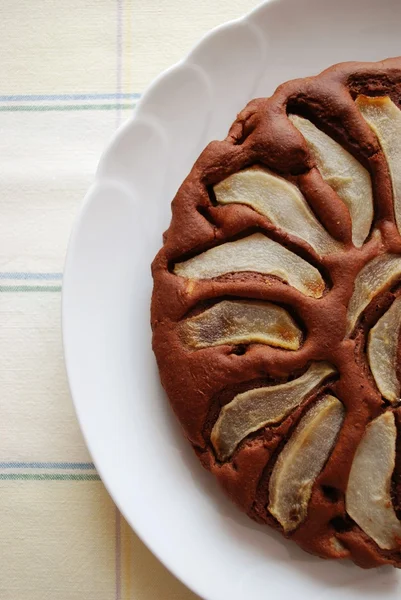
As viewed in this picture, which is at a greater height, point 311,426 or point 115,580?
point 311,426

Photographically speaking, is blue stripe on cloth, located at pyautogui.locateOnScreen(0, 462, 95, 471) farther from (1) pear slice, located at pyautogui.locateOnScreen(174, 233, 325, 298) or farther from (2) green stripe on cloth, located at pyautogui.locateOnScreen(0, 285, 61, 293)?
(1) pear slice, located at pyautogui.locateOnScreen(174, 233, 325, 298)

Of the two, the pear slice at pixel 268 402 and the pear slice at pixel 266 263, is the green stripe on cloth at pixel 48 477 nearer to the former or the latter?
the pear slice at pixel 268 402

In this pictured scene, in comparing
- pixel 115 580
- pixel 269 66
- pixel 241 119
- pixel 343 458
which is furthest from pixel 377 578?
pixel 269 66

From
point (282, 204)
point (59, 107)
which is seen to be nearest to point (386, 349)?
point (282, 204)

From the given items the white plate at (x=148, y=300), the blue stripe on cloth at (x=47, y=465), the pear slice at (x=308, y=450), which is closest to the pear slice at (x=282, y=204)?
the white plate at (x=148, y=300)

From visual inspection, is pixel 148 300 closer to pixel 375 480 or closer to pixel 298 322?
pixel 298 322

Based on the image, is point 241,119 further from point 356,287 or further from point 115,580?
point 115,580

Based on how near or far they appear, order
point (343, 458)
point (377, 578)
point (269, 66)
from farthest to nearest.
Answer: point (269, 66) → point (377, 578) → point (343, 458)
